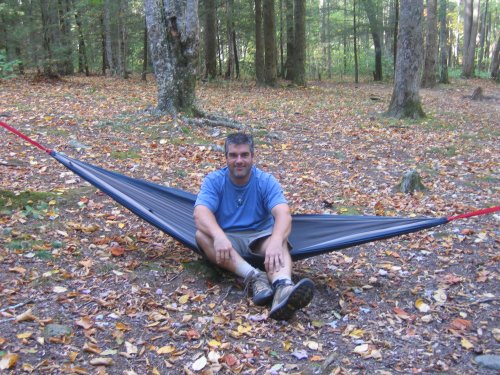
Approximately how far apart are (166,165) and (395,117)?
17.3ft

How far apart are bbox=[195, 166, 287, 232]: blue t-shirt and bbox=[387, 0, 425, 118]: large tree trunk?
260 inches

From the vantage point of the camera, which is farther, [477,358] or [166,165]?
[166,165]

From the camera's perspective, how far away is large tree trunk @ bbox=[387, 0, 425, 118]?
856 cm

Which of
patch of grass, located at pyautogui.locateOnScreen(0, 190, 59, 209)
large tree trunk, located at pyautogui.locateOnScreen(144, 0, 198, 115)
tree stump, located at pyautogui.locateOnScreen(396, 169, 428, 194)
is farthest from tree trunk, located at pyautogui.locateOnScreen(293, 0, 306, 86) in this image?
patch of grass, located at pyautogui.locateOnScreen(0, 190, 59, 209)

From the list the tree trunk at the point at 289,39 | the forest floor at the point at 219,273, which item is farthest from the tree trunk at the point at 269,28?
the forest floor at the point at 219,273

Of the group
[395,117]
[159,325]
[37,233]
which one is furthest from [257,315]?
[395,117]

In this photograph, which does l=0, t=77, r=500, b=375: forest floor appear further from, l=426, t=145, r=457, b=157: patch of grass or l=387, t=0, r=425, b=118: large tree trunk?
l=387, t=0, r=425, b=118: large tree trunk

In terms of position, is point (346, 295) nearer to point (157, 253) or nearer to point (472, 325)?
point (472, 325)

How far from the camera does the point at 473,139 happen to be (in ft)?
25.8

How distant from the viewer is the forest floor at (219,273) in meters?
2.39

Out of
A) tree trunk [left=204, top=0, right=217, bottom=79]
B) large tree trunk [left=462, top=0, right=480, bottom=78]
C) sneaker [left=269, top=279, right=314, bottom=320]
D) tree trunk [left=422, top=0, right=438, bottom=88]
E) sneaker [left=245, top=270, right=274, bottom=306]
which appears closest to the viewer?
sneaker [left=269, top=279, right=314, bottom=320]

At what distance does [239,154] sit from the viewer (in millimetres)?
3062

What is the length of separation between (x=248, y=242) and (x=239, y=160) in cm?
55

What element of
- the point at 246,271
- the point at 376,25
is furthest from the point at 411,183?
the point at 376,25
